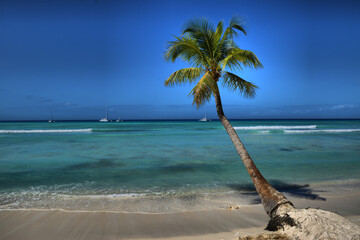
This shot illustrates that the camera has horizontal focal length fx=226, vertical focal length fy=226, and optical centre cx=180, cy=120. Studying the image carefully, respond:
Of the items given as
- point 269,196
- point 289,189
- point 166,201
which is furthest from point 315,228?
point 289,189

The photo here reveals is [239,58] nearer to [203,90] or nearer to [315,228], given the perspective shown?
[203,90]

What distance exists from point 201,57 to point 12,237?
6.31 meters

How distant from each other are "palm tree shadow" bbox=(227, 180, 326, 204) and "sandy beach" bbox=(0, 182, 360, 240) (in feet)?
2.50

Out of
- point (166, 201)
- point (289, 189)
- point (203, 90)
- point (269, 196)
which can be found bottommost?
point (289, 189)

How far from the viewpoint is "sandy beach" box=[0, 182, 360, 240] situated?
4.57 metres

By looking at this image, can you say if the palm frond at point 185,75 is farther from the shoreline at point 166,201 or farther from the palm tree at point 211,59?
the shoreline at point 166,201

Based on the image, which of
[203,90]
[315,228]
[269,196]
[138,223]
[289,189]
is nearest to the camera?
[315,228]

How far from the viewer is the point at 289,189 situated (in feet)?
25.9

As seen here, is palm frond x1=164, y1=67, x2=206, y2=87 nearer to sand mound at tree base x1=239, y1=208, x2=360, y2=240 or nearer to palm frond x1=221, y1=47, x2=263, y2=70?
palm frond x1=221, y1=47, x2=263, y2=70

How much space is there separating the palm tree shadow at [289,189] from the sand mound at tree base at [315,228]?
9.13 ft

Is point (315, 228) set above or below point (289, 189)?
above

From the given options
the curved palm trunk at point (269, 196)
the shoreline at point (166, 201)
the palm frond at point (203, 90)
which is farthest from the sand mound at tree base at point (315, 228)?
the palm frond at point (203, 90)

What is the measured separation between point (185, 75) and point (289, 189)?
536cm

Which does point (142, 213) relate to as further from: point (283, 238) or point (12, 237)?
point (283, 238)
